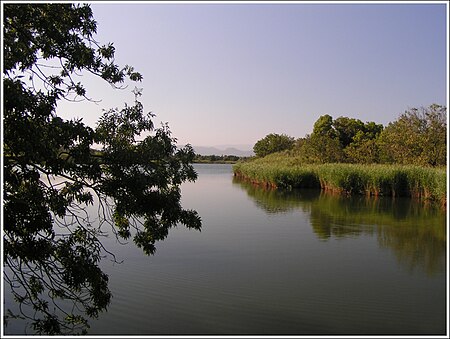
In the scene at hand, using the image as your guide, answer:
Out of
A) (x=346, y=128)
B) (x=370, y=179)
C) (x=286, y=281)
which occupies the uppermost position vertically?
(x=346, y=128)

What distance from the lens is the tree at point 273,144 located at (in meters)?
63.1

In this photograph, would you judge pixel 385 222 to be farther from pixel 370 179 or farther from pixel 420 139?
pixel 420 139

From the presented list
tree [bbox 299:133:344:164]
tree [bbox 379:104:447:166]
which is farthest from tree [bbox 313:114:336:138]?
tree [bbox 379:104:447:166]

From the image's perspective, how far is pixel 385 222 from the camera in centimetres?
1360

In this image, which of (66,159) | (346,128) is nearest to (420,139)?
(346,128)

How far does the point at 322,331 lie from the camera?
5398 millimetres

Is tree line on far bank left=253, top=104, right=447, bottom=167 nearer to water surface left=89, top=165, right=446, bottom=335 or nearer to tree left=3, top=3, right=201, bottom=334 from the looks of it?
water surface left=89, top=165, right=446, bottom=335

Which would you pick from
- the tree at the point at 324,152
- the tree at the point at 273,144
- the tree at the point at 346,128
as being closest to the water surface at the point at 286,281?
the tree at the point at 324,152

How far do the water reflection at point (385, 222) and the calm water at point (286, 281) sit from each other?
48 millimetres

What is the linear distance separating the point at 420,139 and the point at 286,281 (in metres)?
22.3

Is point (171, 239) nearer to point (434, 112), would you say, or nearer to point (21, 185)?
point (21, 185)

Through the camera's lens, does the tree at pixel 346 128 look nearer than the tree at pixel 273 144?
Yes

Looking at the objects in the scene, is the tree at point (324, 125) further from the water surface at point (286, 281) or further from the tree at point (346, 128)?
the water surface at point (286, 281)

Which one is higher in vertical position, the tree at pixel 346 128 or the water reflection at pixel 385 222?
the tree at pixel 346 128
